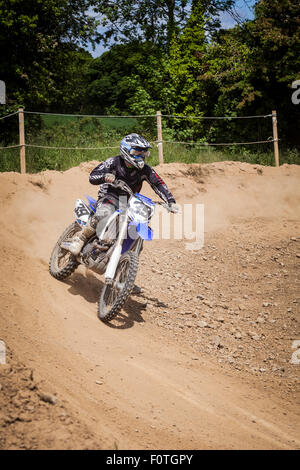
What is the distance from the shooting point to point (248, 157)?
54.1ft

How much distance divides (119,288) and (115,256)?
42 centimetres

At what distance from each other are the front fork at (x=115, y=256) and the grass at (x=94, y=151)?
6876mm

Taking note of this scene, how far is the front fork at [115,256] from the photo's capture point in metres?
5.41

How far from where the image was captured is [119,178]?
6.20 metres

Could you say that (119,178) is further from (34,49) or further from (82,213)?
(34,49)

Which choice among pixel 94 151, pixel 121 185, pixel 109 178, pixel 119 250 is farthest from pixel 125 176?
pixel 94 151

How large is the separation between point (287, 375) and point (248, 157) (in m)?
12.4

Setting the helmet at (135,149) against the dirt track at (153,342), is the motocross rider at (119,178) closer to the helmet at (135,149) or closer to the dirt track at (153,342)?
the helmet at (135,149)

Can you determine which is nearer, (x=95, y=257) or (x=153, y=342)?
(x=153, y=342)

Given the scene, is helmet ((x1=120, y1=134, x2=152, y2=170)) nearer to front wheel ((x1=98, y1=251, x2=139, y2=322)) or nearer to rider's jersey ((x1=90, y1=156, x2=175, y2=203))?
rider's jersey ((x1=90, y1=156, x2=175, y2=203))

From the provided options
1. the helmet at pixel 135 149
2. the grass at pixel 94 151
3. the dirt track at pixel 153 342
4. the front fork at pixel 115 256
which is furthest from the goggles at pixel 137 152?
the grass at pixel 94 151
